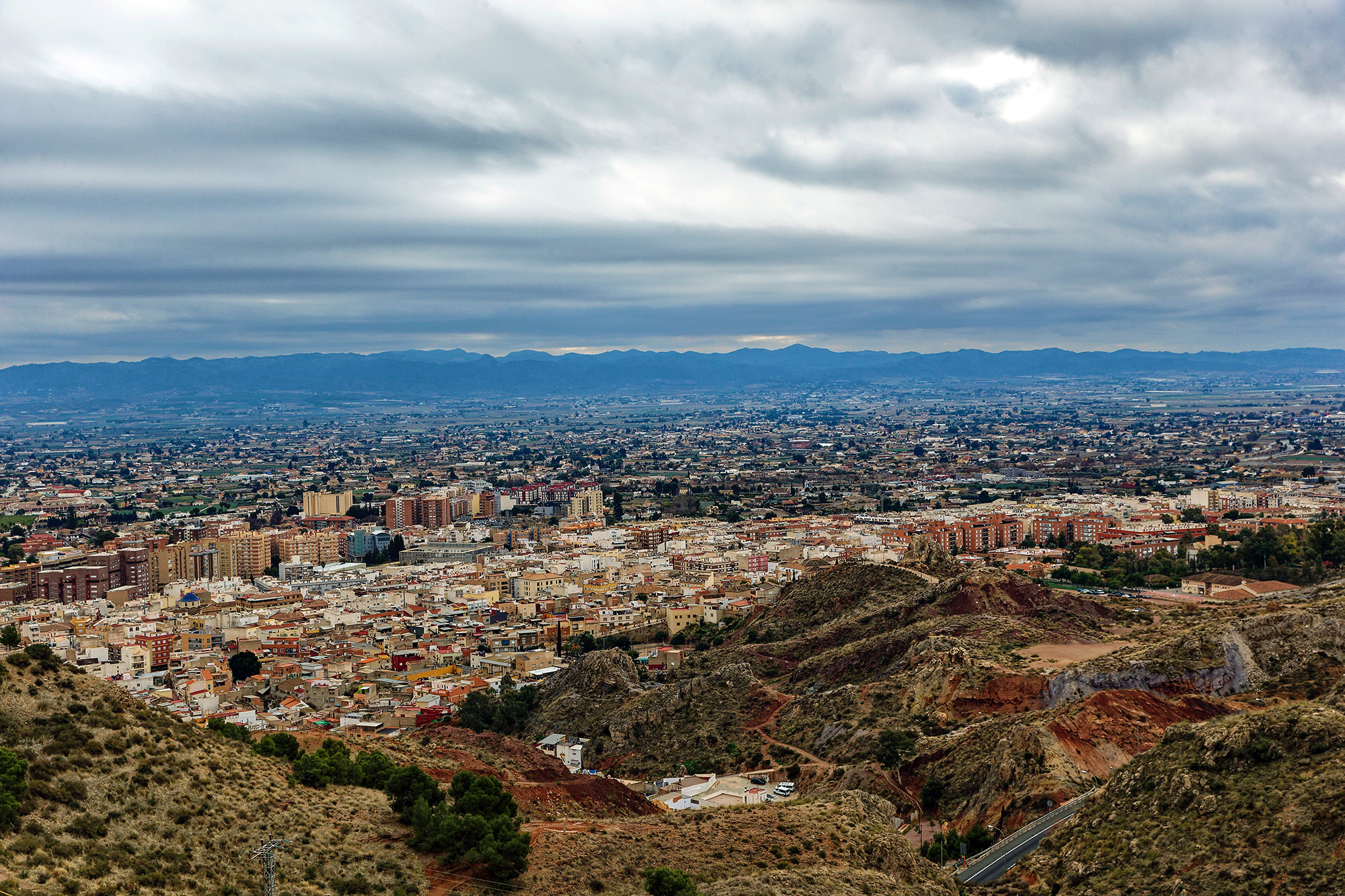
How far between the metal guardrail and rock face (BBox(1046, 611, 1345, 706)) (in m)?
7.61

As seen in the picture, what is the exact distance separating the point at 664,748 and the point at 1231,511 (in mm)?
73712

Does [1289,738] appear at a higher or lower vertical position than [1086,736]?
higher

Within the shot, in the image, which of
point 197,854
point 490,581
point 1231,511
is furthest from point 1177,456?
point 197,854

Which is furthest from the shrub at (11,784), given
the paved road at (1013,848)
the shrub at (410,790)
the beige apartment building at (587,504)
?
the beige apartment building at (587,504)

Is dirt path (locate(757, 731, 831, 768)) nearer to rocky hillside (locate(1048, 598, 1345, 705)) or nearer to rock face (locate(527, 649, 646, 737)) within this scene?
rock face (locate(527, 649, 646, 737))

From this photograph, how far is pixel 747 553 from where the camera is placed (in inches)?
3620

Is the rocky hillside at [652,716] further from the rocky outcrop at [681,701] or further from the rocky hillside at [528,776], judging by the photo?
the rocky hillside at [528,776]

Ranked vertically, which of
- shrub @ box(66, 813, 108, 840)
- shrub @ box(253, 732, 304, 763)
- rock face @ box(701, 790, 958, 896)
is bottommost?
rock face @ box(701, 790, 958, 896)

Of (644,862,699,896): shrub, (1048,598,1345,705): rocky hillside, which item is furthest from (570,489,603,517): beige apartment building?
(644,862,699,896): shrub

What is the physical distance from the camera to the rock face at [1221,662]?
38.0 m

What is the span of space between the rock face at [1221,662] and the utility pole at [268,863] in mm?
24538

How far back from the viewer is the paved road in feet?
87.8

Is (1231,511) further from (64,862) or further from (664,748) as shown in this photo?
(64,862)

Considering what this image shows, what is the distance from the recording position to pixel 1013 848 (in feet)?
92.0
